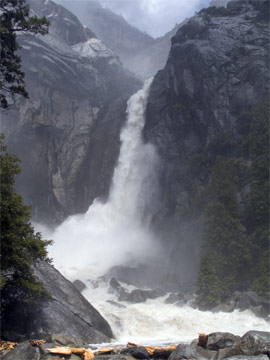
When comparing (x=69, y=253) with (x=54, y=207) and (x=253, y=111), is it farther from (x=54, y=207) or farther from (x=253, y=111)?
(x=253, y=111)

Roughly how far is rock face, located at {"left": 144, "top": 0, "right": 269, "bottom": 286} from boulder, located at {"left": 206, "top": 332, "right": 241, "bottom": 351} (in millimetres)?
23892

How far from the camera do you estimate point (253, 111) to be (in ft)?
124

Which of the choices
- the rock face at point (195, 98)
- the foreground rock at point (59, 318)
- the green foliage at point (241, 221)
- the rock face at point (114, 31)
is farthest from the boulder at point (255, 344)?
the rock face at point (114, 31)

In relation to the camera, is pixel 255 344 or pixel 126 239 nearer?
pixel 255 344

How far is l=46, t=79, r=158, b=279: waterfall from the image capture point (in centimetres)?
4175

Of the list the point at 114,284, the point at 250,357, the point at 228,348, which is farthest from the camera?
the point at 114,284

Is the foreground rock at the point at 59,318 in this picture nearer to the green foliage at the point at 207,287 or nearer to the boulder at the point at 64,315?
the boulder at the point at 64,315

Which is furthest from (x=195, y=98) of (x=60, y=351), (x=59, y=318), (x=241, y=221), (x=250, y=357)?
(x=60, y=351)

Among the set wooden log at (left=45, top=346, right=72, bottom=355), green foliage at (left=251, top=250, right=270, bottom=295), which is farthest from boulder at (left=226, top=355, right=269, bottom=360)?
green foliage at (left=251, top=250, right=270, bottom=295)

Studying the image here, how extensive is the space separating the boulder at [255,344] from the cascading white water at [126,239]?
556 inches

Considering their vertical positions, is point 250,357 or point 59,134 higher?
point 59,134

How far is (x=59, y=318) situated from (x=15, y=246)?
389cm

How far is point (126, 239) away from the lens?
44.6m

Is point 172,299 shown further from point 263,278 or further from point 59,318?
point 59,318
